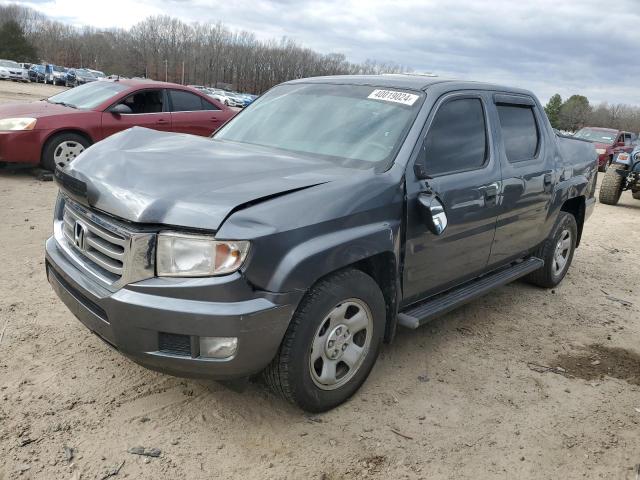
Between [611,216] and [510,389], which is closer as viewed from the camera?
[510,389]

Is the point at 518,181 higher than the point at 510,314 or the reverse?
higher

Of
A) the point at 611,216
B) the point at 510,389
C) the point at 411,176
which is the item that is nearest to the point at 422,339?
the point at 510,389

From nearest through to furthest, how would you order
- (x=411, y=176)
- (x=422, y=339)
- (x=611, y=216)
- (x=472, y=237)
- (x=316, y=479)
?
(x=316, y=479) < (x=411, y=176) < (x=472, y=237) < (x=422, y=339) < (x=611, y=216)

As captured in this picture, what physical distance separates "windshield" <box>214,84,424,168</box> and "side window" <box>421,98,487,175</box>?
201 millimetres

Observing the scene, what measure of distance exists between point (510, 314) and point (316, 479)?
9.38 ft

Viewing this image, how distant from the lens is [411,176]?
Result: 10.5 feet

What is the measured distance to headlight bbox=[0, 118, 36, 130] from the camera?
7656mm

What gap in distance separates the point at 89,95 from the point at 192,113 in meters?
1.58

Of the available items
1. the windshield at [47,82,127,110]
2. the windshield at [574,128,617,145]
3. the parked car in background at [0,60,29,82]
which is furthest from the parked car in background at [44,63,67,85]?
the windshield at [47,82,127,110]

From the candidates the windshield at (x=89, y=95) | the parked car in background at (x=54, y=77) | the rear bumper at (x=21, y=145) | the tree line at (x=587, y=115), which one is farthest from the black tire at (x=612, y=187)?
the tree line at (x=587, y=115)

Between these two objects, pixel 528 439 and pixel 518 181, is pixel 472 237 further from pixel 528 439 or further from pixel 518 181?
pixel 528 439

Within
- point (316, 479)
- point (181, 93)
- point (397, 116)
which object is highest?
point (181, 93)

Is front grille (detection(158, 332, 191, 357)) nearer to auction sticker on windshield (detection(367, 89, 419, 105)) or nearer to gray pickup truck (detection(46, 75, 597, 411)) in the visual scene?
gray pickup truck (detection(46, 75, 597, 411))

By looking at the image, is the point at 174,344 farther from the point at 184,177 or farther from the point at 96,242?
the point at 184,177
